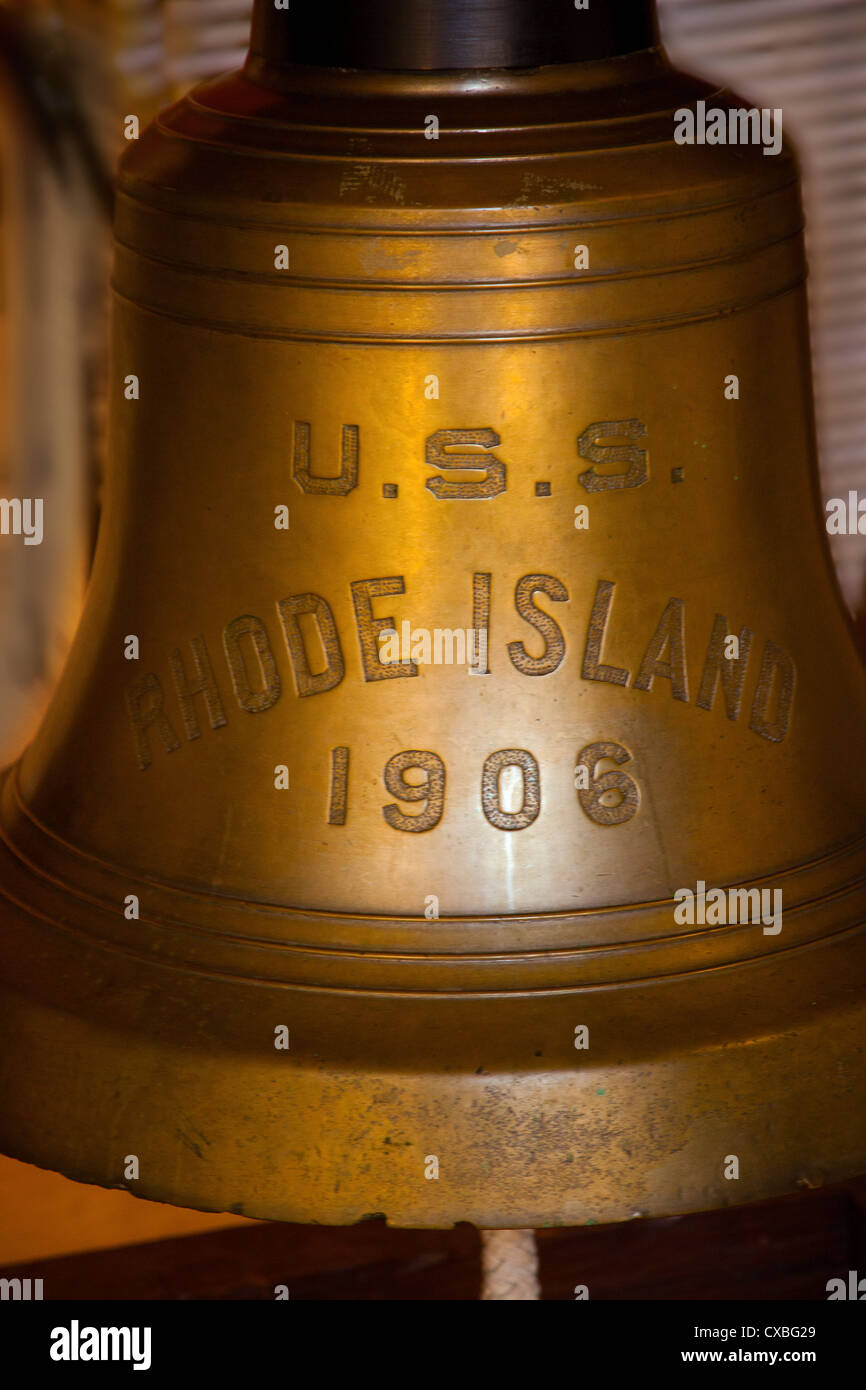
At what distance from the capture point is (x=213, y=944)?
0.89 meters

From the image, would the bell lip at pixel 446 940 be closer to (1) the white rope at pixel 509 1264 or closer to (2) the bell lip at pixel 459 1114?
(2) the bell lip at pixel 459 1114

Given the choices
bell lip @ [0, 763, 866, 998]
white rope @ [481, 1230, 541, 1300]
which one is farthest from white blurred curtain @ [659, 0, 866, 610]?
bell lip @ [0, 763, 866, 998]

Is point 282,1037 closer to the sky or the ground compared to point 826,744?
closer to the ground

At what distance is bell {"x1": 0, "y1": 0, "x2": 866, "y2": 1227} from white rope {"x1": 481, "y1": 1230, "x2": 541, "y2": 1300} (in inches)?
21.2

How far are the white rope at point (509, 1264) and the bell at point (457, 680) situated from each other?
1.76 ft

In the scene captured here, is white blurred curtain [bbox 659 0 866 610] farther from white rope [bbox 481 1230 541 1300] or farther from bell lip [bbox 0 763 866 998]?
bell lip [bbox 0 763 866 998]

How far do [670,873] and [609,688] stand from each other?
87 millimetres

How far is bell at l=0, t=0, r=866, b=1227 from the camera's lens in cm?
83

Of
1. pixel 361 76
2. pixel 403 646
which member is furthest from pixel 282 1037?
pixel 361 76

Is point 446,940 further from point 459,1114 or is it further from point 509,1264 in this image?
point 509,1264

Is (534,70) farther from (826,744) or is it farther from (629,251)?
(826,744)

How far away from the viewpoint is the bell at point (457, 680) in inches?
32.7

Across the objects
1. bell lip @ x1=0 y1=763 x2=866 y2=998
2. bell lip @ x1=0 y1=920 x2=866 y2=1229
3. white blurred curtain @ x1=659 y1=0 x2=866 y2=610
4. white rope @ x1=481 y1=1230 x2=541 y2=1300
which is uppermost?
white blurred curtain @ x1=659 y1=0 x2=866 y2=610
